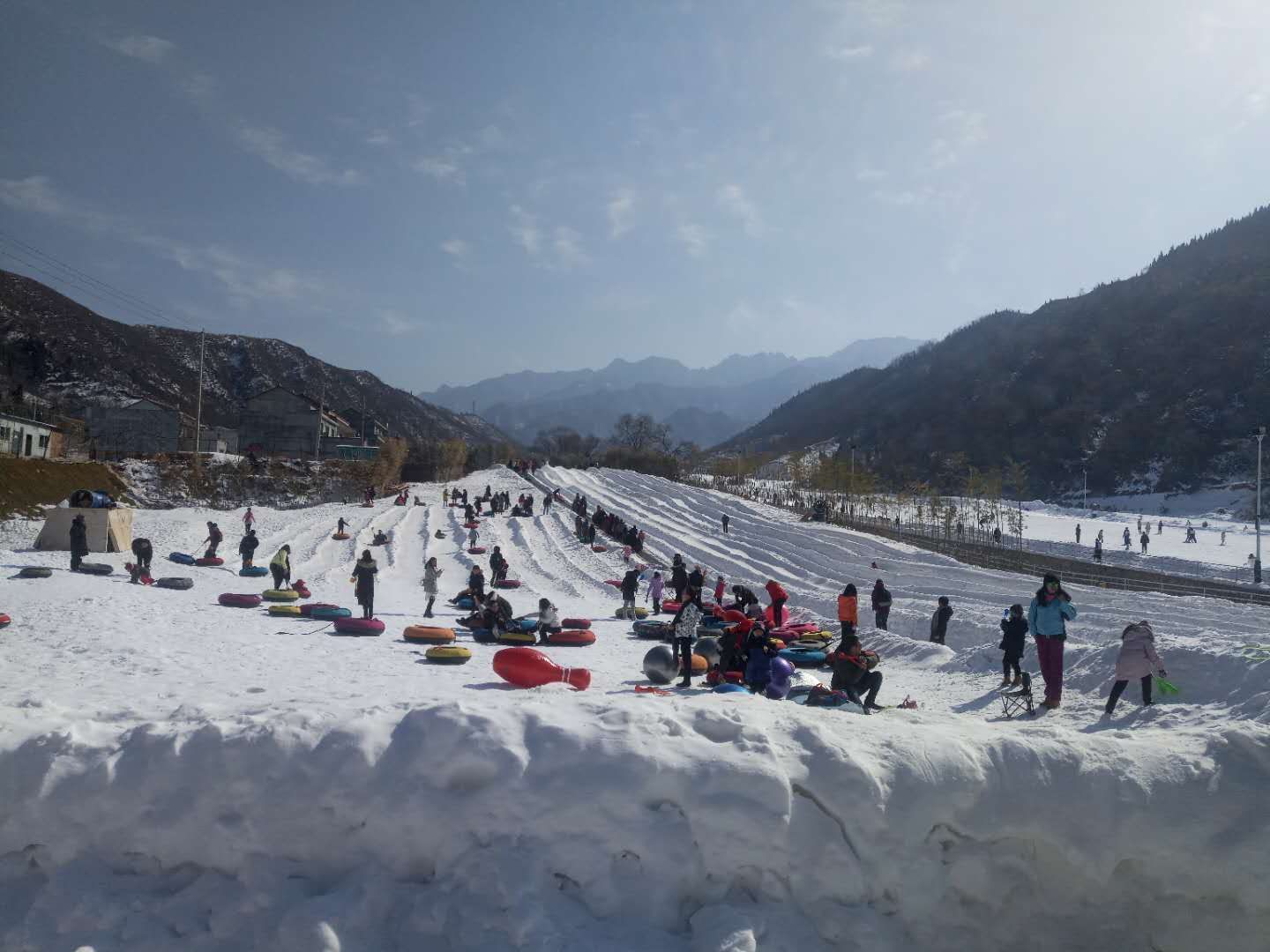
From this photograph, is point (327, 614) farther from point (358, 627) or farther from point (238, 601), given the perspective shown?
point (238, 601)

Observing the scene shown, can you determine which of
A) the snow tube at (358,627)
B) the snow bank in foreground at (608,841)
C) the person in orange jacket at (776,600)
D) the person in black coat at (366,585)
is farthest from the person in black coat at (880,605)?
the snow bank in foreground at (608,841)

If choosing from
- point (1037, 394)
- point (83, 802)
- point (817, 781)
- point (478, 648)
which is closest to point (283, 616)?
point (478, 648)

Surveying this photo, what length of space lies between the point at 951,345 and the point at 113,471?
560 ft

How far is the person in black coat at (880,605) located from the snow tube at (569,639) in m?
6.14

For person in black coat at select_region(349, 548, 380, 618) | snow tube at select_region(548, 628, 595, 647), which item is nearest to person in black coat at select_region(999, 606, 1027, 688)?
snow tube at select_region(548, 628, 595, 647)

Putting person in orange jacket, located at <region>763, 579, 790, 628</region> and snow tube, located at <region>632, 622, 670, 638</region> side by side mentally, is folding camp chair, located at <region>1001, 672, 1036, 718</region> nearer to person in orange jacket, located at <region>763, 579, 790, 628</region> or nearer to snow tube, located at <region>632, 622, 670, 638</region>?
person in orange jacket, located at <region>763, 579, 790, 628</region>

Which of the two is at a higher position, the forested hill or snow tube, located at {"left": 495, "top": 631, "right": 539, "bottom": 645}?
the forested hill

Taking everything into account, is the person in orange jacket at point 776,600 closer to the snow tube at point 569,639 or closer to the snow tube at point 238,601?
the snow tube at point 569,639

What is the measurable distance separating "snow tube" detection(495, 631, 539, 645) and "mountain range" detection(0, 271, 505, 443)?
7416cm

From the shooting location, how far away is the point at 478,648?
45.0 ft

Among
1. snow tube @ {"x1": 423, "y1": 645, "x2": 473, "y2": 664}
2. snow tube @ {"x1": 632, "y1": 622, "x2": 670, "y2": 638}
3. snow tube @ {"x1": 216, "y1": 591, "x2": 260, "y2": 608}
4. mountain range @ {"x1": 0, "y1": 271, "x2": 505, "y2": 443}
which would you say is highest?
mountain range @ {"x1": 0, "y1": 271, "x2": 505, "y2": 443}

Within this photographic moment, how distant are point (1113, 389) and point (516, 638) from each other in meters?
134

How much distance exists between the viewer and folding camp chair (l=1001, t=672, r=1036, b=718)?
9266 millimetres

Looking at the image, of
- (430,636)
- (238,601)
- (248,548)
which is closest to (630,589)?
(430,636)
